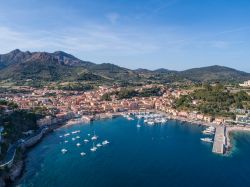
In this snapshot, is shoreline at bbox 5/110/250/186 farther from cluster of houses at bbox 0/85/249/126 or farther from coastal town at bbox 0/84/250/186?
cluster of houses at bbox 0/85/249/126

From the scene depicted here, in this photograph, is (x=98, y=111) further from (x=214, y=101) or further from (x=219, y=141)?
(x=219, y=141)

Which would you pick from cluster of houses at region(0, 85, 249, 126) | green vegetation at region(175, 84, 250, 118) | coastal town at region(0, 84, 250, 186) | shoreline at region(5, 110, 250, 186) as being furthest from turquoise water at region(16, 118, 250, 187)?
green vegetation at region(175, 84, 250, 118)

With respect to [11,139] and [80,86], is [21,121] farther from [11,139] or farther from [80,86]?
[80,86]

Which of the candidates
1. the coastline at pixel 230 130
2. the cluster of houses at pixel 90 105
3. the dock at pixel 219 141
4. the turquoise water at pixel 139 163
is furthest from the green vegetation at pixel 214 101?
the turquoise water at pixel 139 163

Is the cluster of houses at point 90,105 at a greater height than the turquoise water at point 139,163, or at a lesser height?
greater

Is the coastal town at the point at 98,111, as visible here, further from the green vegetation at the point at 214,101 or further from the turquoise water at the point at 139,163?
the turquoise water at the point at 139,163
